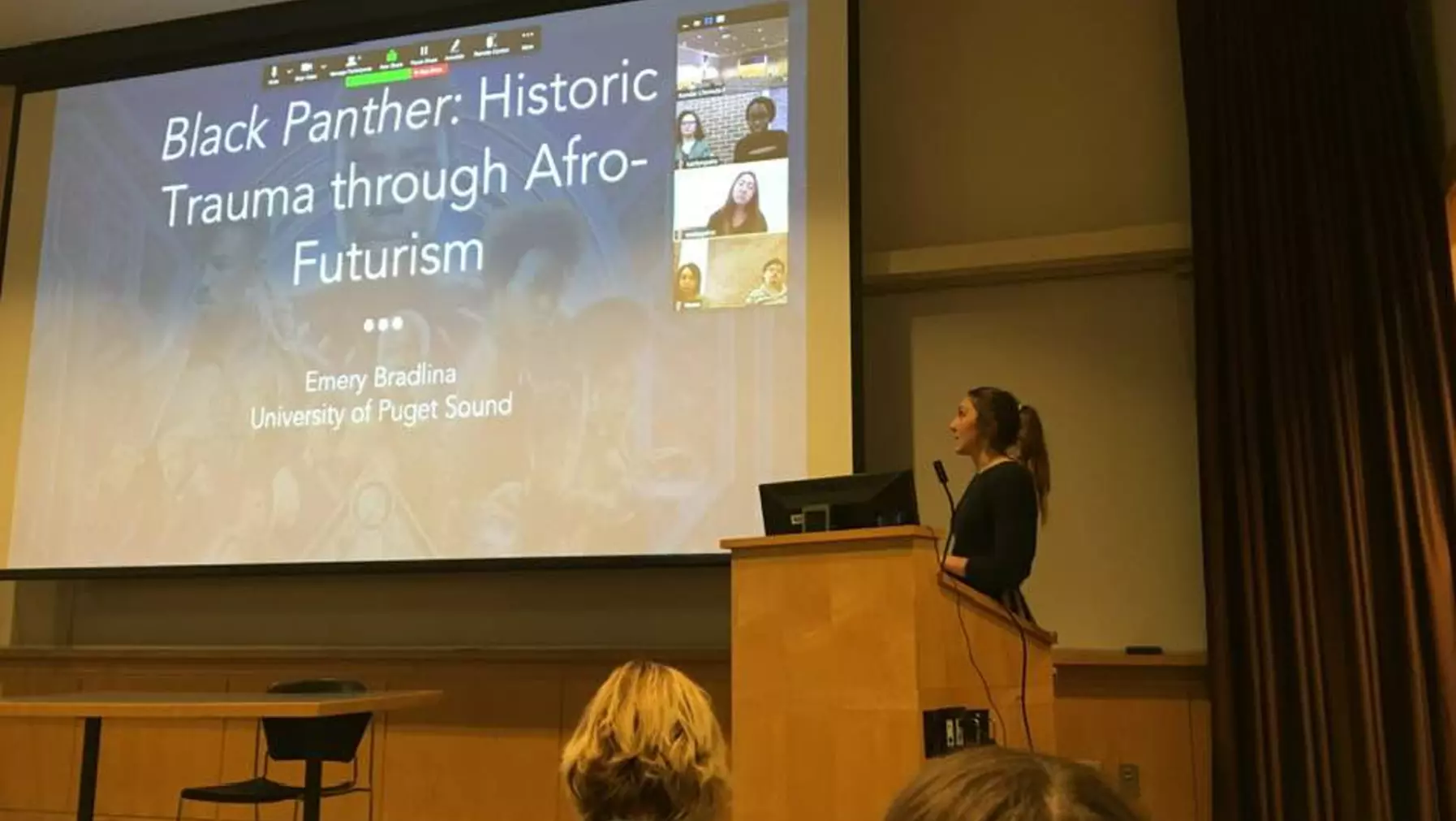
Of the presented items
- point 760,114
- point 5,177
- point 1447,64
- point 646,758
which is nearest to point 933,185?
point 760,114

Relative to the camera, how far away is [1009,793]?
0.67 m

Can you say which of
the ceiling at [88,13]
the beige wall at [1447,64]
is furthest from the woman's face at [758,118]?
the ceiling at [88,13]

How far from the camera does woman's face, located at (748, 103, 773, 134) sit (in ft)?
13.4

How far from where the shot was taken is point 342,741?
3350 mm

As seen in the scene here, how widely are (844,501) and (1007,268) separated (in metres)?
1.85

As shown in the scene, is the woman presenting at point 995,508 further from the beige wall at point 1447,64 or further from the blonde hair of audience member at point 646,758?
the beige wall at point 1447,64

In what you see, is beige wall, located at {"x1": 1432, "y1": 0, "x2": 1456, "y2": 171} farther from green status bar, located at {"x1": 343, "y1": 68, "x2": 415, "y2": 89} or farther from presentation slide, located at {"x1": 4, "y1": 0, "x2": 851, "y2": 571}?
green status bar, located at {"x1": 343, "y1": 68, "x2": 415, "y2": 89}

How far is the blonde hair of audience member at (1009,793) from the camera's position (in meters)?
0.66

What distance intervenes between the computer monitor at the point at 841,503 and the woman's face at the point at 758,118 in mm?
→ 1744

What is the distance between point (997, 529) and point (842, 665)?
599mm

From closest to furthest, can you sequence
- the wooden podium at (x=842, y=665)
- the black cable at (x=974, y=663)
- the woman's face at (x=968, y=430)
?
the wooden podium at (x=842, y=665), the black cable at (x=974, y=663), the woman's face at (x=968, y=430)

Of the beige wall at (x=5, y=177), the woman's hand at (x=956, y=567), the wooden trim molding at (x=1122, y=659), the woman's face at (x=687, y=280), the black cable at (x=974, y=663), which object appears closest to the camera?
the black cable at (x=974, y=663)

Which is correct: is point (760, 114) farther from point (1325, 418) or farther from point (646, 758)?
point (646, 758)

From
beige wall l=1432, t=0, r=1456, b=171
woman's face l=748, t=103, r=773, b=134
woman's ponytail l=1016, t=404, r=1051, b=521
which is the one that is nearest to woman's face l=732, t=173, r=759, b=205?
woman's face l=748, t=103, r=773, b=134
